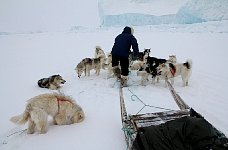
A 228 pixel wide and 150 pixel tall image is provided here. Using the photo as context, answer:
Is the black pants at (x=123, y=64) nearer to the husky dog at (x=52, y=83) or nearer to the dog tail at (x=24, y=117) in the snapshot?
the husky dog at (x=52, y=83)

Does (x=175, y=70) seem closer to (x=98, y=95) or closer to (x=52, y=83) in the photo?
(x=98, y=95)

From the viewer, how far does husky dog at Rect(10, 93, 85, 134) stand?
3480 mm

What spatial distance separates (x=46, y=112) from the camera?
11.7ft

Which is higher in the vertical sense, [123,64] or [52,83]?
[123,64]

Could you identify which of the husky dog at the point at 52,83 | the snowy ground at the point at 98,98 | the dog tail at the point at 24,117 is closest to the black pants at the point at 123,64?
the snowy ground at the point at 98,98

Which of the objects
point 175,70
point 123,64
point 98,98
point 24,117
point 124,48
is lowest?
point 98,98

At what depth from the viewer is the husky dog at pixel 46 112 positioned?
3.48m

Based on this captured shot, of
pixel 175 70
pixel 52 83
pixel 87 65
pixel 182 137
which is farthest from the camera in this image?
pixel 87 65

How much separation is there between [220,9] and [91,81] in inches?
643

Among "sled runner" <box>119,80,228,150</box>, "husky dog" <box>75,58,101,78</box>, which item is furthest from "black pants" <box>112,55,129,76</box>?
"sled runner" <box>119,80,228,150</box>

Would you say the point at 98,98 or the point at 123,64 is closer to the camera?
the point at 98,98

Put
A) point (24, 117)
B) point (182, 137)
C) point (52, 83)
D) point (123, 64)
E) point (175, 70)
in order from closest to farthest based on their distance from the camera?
point (182, 137) → point (24, 117) → point (175, 70) → point (123, 64) → point (52, 83)

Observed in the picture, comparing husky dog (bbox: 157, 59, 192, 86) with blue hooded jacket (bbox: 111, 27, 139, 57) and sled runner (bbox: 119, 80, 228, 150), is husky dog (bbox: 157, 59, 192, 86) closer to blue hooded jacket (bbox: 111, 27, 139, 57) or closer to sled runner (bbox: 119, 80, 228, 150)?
blue hooded jacket (bbox: 111, 27, 139, 57)

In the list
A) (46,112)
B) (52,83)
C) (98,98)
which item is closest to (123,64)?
(98,98)
